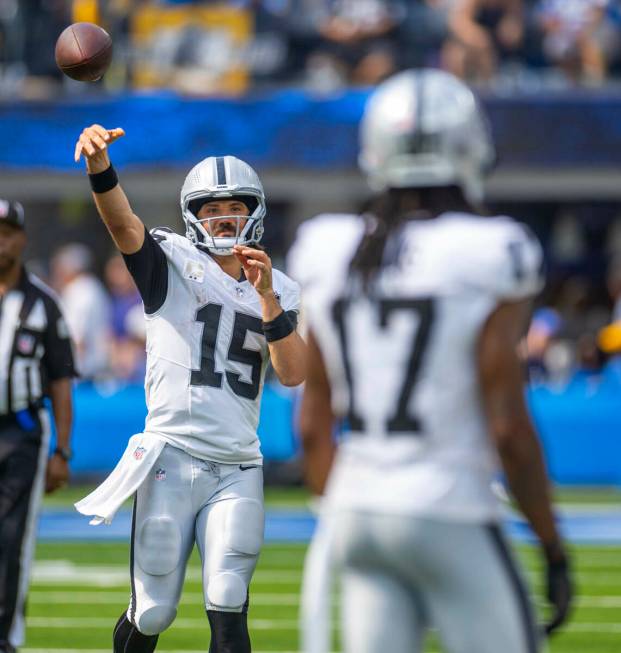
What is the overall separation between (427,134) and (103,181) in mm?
1633

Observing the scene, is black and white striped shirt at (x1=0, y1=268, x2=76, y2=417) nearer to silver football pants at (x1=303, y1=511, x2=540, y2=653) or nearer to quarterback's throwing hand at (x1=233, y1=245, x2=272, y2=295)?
quarterback's throwing hand at (x1=233, y1=245, x2=272, y2=295)

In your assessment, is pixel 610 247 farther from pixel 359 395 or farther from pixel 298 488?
pixel 359 395

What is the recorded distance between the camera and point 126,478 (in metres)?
4.65

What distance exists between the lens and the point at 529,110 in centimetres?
1396

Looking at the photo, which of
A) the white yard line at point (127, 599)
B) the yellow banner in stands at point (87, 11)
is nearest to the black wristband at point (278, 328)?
the white yard line at point (127, 599)

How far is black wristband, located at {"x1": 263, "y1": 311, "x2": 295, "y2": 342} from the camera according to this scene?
4.55m

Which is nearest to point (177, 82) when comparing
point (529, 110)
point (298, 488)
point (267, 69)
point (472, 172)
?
point (267, 69)

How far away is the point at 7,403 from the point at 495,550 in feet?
10.8

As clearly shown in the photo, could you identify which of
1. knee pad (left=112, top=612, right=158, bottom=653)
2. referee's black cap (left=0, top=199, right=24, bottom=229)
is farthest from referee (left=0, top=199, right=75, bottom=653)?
knee pad (left=112, top=612, right=158, bottom=653)

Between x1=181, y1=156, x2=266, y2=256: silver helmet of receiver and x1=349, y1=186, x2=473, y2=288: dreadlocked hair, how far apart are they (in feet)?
5.50

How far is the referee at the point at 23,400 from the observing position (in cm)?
581

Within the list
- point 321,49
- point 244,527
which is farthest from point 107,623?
point 321,49

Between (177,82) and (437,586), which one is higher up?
(177,82)

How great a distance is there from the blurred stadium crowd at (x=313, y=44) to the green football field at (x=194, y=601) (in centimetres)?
582
